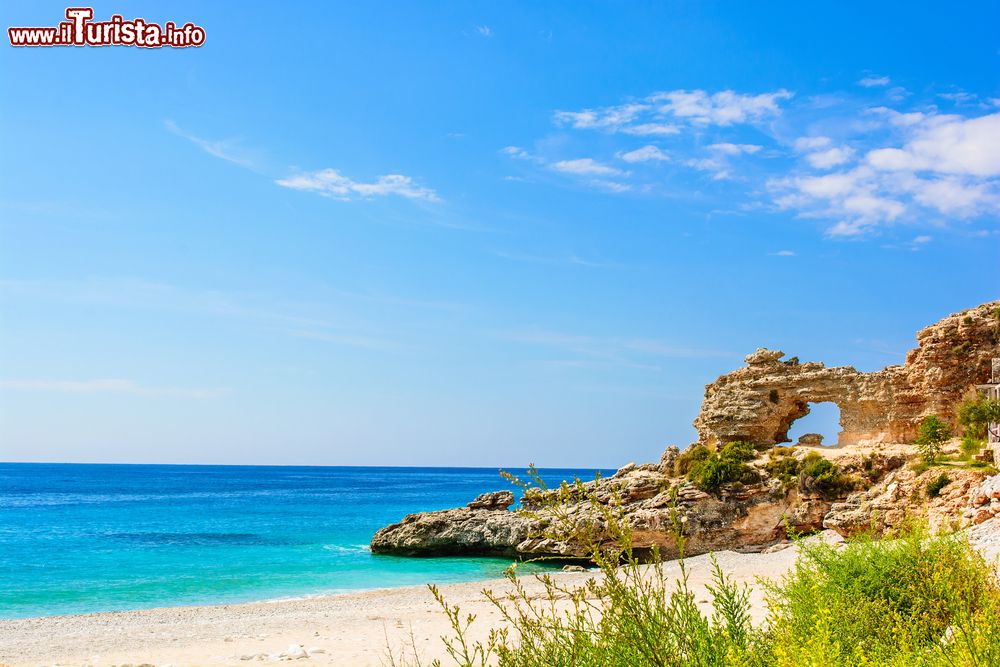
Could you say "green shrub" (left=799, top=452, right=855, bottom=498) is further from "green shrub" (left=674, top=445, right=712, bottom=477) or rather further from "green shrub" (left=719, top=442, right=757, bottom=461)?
"green shrub" (left=674, top=445, right=712, bottom=477)

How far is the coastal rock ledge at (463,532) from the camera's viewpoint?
29797mm

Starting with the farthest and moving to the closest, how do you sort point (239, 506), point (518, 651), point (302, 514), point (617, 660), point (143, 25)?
point (239, 506) → point (302, 514) → point (143, 25) → point (518, 651) → point (617, 660)

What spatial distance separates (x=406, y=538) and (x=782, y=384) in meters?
16.3

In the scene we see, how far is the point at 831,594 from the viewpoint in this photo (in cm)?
689

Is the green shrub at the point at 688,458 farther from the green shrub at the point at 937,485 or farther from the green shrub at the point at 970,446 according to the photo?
the green shrub at the point at 937,485

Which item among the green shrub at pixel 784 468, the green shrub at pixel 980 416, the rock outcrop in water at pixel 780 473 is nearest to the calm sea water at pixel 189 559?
the rock outcrop in water at pixel 780 473

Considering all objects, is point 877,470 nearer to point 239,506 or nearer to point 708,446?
point 708,446

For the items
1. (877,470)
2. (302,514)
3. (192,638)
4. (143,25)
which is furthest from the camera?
(302,514)

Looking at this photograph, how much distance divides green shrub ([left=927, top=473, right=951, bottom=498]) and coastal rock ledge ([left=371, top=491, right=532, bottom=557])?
13.5m

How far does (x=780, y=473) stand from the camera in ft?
86.6

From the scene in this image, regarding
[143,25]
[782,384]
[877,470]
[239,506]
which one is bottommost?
[239,506]

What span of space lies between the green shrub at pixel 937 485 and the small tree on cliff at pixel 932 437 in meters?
2.16

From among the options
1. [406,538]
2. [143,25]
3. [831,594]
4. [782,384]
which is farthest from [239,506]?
[831,594]

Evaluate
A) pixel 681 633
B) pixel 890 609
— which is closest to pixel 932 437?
pixel 890 609
